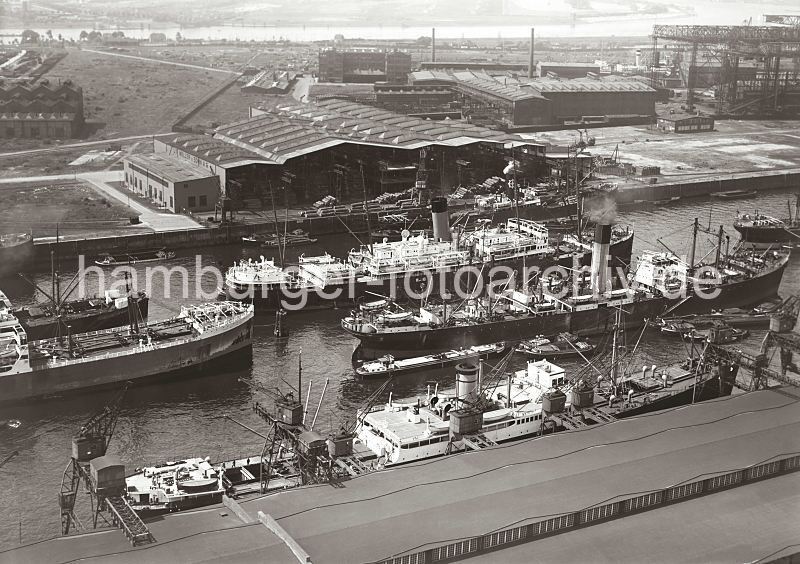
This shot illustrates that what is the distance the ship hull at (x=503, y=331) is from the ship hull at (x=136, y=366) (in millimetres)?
2430

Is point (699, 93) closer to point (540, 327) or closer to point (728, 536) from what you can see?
point (540, 327)

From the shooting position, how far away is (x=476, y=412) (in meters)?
15.2

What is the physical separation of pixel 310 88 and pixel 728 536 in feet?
146

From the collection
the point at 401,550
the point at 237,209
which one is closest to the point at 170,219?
the point at 237,209

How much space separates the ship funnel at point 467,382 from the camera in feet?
51.2

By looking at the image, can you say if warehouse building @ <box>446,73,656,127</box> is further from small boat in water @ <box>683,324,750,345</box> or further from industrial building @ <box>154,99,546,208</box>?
small boat in water @ <box>683,324,750,345</box>

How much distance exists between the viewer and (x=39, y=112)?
131 ft

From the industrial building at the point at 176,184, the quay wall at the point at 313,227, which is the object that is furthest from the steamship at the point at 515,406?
the industrial building at the point at 176,184

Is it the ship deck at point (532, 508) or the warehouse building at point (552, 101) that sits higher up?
the warehouse building at point (552, 101)

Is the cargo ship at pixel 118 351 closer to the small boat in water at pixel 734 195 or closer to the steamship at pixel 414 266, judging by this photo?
the steamship at pixel 414 266

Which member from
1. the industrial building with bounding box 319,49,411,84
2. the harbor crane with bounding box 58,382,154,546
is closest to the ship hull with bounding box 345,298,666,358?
the harbor crane with bounding box 58,382,154,546

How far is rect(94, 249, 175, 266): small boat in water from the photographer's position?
2622cm

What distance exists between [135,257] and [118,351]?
812 cm

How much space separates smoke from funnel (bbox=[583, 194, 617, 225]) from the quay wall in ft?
Answer: 3.22
